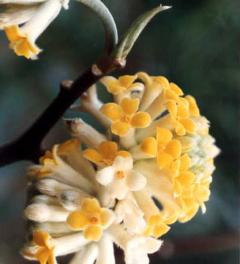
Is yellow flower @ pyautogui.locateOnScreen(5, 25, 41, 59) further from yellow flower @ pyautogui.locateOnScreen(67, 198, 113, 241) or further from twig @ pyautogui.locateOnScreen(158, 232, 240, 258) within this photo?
twig @ pyautogui.locateOnScreen(158, 232, 240, 258)

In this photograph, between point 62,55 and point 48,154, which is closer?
point 48,154

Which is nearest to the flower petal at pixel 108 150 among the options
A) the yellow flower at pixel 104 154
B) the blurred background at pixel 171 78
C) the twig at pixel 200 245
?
the yellow flower at pixel 104 154

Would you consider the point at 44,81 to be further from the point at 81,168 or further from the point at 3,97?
the point at 81,168

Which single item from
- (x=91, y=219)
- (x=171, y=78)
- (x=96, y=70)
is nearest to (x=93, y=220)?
(x=91, y=219)

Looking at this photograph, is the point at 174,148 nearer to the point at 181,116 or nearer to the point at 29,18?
the point at 181,116

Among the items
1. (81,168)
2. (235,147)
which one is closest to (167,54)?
(235,147)

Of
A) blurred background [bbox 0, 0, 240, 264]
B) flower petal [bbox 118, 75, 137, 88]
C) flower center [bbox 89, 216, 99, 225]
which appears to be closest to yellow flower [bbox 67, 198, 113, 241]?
flower center [bbox 89, 216, 99, 225]
